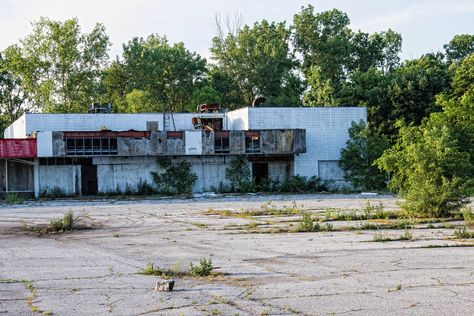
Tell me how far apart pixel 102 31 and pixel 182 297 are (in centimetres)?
6487

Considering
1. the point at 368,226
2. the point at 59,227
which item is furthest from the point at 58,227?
the point at 368,226

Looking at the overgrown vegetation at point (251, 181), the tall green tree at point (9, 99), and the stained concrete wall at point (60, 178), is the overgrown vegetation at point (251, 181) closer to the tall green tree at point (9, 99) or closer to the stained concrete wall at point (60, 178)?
the stained concrete wall at point (60, 178)

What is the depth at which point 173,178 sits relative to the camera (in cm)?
4969

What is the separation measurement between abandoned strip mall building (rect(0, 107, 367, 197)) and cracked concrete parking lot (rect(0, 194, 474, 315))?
24564mm

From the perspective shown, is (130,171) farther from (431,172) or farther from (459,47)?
(459,47)

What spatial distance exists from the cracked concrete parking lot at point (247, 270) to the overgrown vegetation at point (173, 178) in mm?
25439

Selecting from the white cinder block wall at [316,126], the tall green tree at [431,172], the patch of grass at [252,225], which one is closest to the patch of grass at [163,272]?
the patch of grass at [252,225]

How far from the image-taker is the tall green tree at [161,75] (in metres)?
77.8

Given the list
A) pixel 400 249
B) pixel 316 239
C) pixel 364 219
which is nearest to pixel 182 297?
pixel 400 249

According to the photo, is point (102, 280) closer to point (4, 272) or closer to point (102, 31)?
point (4, 272)

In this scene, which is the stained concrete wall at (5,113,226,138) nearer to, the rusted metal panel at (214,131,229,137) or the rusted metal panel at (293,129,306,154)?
the rusted metal panel at (214,131,229,137)

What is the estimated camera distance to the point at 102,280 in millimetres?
12516

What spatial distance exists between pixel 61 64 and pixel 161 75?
38.5 ft

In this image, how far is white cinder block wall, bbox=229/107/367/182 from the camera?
2069 inches
